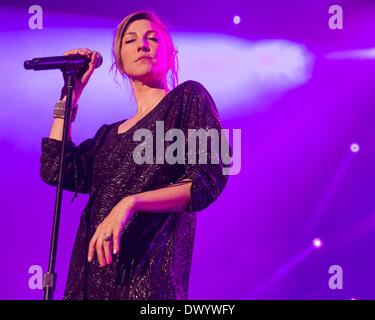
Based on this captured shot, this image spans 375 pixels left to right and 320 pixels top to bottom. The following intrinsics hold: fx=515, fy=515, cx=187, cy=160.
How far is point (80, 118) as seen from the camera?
2395mm

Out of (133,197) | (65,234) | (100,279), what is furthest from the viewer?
(65,234)

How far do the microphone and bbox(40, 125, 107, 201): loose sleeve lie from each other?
0.75ft

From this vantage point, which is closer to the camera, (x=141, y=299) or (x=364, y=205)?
(x=141, y=299)

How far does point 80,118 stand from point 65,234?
1.77 ft

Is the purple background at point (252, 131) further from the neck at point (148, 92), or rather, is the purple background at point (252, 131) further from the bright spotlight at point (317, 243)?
the neck at point (148, 92)

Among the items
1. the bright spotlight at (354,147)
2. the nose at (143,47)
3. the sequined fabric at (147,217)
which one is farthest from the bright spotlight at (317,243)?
the nose at (143,47)

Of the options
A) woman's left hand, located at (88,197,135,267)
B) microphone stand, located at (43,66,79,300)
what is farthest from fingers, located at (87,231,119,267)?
microphone stand, located at (43,66,79,300)

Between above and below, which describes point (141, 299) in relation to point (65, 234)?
below

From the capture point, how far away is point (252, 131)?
2.48 metres

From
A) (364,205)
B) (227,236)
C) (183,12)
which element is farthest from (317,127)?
(183,12)

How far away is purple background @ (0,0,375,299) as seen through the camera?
2.38 metres

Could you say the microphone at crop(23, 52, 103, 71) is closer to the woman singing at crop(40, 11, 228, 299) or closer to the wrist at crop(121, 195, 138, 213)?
the woman singing at crop(40, 11, 228, 299)

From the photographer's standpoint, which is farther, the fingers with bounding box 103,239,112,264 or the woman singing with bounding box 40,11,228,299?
the woman singing with bounding box 40,11,228,299
